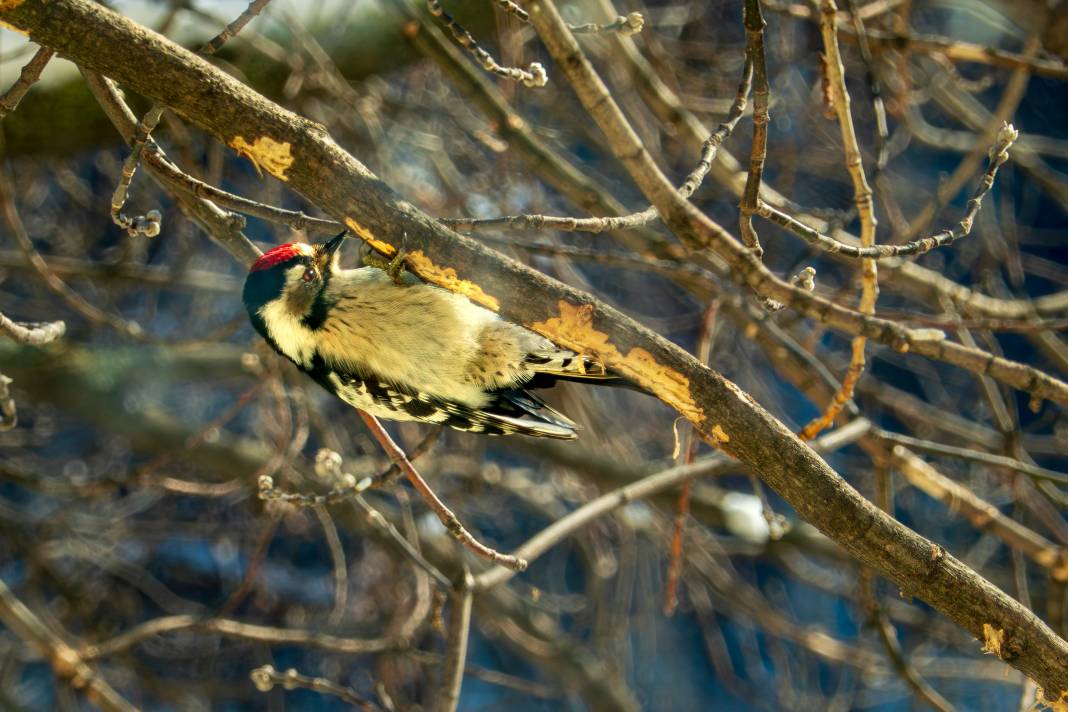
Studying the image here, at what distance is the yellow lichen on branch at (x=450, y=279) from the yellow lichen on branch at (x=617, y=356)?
0.30 ft

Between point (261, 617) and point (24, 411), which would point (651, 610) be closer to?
point (261, 617)

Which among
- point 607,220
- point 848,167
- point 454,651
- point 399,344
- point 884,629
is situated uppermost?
point 848,167

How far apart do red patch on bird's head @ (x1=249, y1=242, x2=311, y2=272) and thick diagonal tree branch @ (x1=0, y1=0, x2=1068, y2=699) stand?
2.21 ft

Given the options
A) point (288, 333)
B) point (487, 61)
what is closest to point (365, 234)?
point (487, 61)

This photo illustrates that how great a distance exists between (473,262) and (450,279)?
0.06 metres

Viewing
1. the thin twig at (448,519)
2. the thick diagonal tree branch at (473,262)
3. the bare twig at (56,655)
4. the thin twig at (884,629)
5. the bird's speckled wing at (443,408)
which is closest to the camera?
the thick diagonal tree branch at (473,262)

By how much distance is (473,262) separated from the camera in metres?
1.71

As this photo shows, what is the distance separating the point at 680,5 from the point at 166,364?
3102 mm

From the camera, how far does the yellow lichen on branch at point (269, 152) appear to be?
1.71 metres

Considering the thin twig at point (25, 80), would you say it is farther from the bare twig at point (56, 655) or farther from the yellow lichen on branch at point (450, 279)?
the bare twig at point (56, 655)

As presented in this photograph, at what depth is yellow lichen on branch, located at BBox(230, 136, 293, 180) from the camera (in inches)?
67.1

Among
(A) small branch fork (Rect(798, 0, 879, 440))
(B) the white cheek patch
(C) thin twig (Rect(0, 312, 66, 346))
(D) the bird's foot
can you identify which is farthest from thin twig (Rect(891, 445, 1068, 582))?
(C) thin twig (Rect(0, 312, 66, 346))

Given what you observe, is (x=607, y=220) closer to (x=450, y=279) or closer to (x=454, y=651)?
(x=450, y=279)

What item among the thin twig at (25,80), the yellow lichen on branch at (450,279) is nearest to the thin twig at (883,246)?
the yellow lichen on branch at (450,279)
